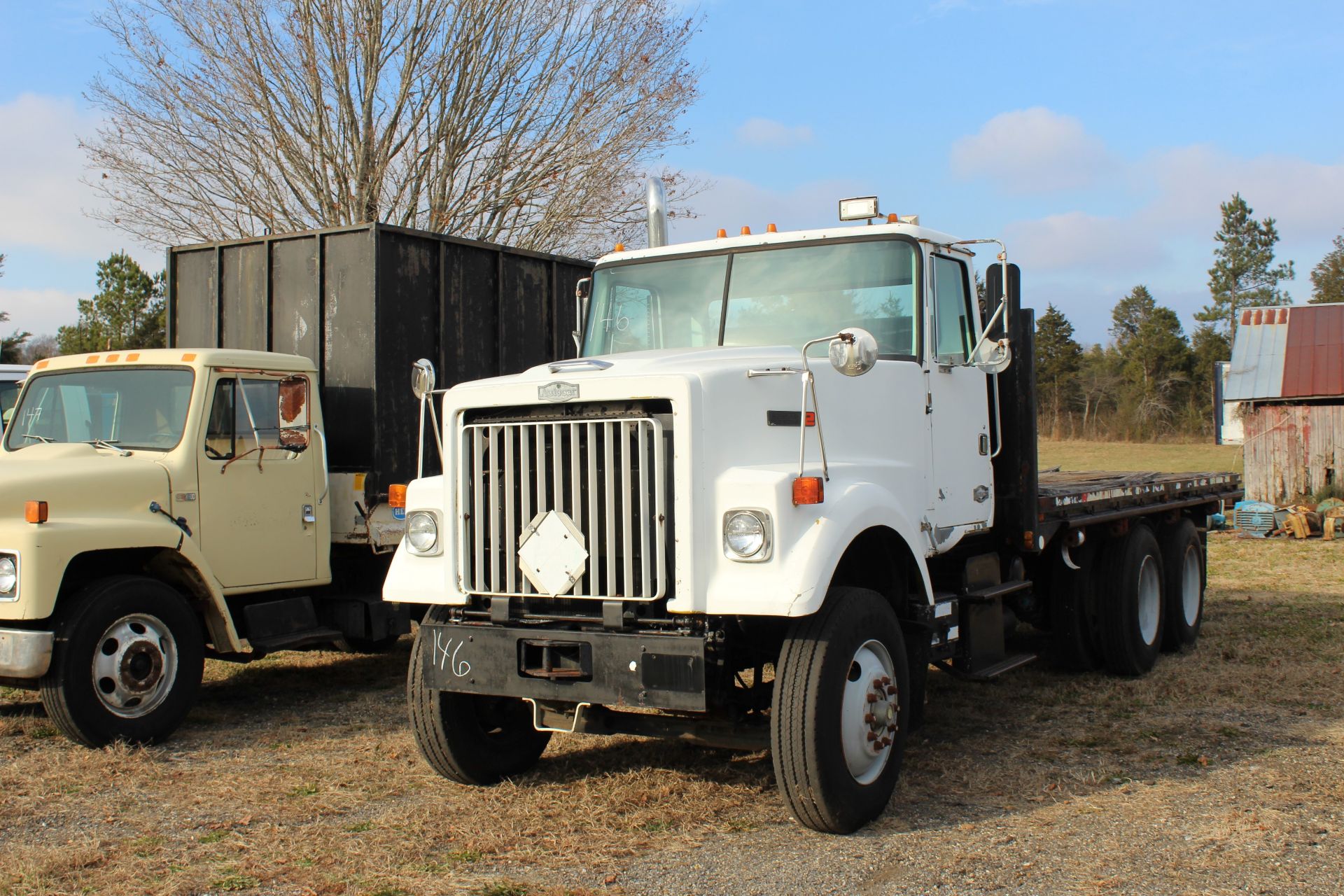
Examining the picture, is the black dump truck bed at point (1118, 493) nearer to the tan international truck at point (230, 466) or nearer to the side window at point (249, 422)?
the tan international truck at point (230, 466)

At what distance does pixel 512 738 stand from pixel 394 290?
3.60 metres

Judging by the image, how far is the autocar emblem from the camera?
16.0ft

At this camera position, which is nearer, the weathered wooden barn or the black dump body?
the black dump body

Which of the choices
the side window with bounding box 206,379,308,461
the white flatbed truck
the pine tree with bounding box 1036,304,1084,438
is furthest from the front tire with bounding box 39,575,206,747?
the pine tree with bounding box 1036,304,1084,438

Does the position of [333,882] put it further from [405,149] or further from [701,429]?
[405,149]

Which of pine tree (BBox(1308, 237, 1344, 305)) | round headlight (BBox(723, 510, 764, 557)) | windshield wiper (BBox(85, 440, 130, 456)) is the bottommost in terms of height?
round headlight (BBox(723, 510, 764, 557))

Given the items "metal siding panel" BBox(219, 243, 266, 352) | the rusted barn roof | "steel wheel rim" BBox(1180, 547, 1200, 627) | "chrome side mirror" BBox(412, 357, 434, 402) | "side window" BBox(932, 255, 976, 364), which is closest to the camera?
"chrome side mirror" BBox(412, 357, 434, 402)

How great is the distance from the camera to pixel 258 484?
754 cm

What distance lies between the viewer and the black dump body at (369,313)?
802 centimetres

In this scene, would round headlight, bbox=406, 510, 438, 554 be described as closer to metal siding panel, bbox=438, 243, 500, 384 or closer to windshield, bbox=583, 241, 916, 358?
windshield, bbox=583, 241, 916, 358

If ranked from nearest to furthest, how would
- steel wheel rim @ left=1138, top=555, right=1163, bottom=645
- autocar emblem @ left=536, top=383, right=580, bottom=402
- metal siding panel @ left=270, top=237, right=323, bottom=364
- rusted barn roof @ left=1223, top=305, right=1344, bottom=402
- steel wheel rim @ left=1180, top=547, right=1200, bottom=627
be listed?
autocar emblem @ left=536, top=383, right=580, bottom=402
metal siding panel @ left=270, top=237, right=323, bottom=364
steel wheel rim @ left=1138, top=555, right=1163, bottom=645
steel wheel rim @ left=1180, top=547, right=1200, bottom=627
rusted barn roof @ left=1223, top=305, right=1344, bottom=402

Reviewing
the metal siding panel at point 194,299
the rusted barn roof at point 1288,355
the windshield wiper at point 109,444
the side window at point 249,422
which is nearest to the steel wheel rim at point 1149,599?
the side window at point 249,422

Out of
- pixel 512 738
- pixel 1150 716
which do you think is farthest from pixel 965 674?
pixel 512 738

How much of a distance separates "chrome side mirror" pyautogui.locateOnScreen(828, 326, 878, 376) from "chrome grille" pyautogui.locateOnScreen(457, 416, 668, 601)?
81cm
